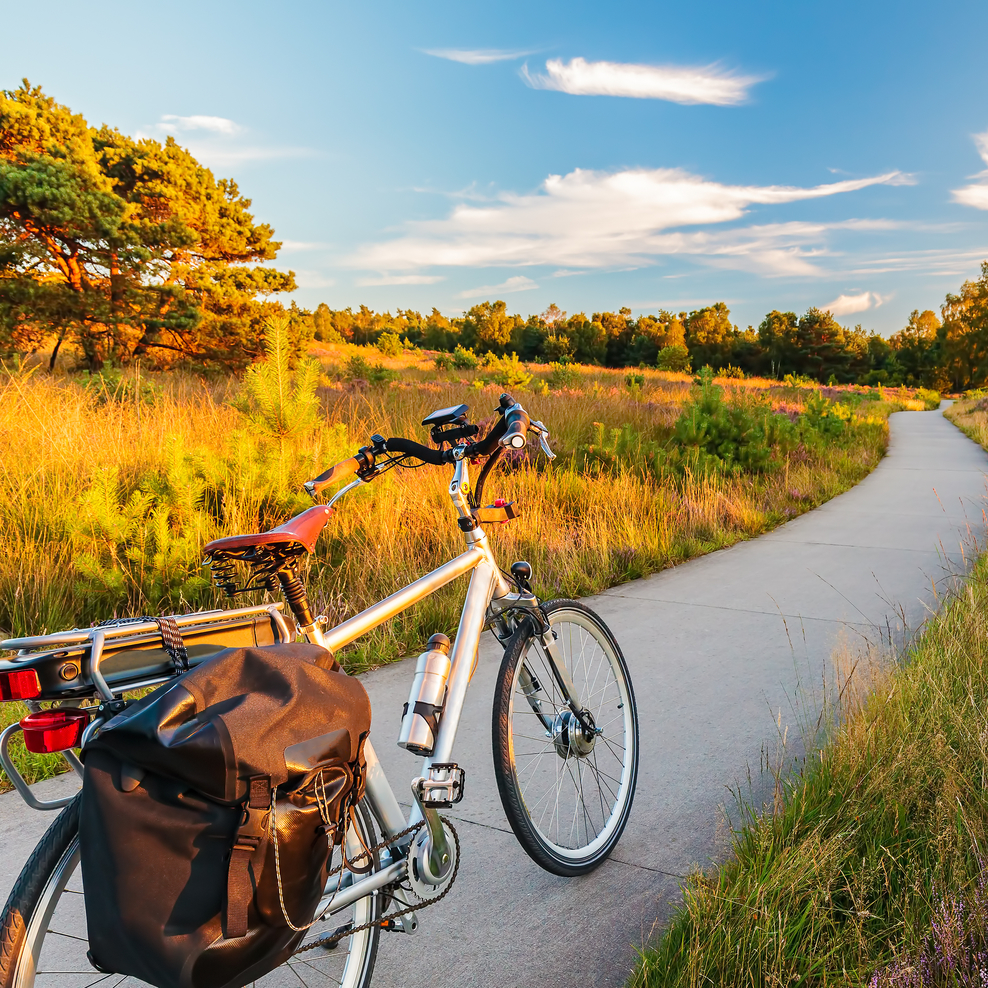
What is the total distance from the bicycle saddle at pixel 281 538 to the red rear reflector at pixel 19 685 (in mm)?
418

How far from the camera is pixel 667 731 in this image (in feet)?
11.8

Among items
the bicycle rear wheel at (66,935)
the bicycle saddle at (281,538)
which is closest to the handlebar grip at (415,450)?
the bicycle saddle at (281,538)

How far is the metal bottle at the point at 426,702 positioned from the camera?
6.29 ft

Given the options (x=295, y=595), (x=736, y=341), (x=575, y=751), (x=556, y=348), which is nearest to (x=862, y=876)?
(x=575, y=751)

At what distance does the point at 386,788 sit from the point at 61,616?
360 cm

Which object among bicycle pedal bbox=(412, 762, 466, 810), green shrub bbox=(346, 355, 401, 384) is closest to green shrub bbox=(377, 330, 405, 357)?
green shrub bbox=(346, 355, 401, 384)

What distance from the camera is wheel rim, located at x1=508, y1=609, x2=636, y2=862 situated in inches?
105

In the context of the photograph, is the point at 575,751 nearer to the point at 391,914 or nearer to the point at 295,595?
the point at 391,914

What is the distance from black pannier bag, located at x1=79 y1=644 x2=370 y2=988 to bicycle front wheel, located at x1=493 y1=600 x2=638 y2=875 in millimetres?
1018

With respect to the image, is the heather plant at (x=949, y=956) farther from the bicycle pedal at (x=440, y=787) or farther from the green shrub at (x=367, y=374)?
the green shrub at (x=367, y=374)

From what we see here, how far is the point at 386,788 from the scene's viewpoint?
1.87 m

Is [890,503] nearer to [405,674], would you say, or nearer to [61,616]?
[405,674]

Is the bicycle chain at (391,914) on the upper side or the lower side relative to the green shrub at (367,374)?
lower

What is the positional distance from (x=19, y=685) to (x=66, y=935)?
673 millimetres
